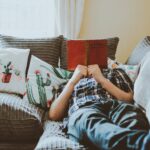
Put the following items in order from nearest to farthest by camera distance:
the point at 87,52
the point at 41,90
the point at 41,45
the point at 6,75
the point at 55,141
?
the point at 55,141, the point at 87,52, the point at 41,90, the point at 6,75, the point at 41,45

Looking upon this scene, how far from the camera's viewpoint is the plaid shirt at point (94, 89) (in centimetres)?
190

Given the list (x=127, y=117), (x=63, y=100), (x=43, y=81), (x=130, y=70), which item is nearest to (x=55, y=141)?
(x=127, y=117)

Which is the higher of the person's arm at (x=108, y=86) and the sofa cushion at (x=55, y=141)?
the person's arm at (x=108, y=86)

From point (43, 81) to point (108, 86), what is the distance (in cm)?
48

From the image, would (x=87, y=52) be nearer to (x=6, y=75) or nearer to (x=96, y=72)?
(x=96, y=72)

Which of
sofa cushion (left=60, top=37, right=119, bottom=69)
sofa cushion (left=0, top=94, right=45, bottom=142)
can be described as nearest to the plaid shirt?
sofa cushion (left=0, top=94, right=45, bottom=142)

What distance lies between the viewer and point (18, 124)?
6.03 ft

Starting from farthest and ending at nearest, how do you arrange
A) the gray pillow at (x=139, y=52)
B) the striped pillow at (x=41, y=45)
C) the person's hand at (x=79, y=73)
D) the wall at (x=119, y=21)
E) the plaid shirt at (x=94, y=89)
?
the wall at (x=119, y=21) → the striped pillow at (x=41, y=45) → the gray pillow at (x=139, y=52) → the person's hand at (x=79, y=73) → the plaid shirt at (x=94, y=89)

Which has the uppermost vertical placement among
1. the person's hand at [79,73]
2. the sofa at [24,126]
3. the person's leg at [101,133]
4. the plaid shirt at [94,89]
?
the person's hand at [79,73]

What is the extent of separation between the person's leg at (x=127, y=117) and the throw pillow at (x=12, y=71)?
0.82 metres

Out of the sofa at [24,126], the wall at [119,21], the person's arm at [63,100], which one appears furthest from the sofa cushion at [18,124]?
the wall at [119,21]

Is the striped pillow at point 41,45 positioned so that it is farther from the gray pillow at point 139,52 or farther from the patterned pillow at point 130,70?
the gray pillow at point 139,52

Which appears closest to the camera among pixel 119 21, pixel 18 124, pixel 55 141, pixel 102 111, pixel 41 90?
pixel 55 141

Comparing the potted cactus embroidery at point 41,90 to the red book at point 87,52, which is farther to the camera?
the potted cactus embroidery at point 41,90
